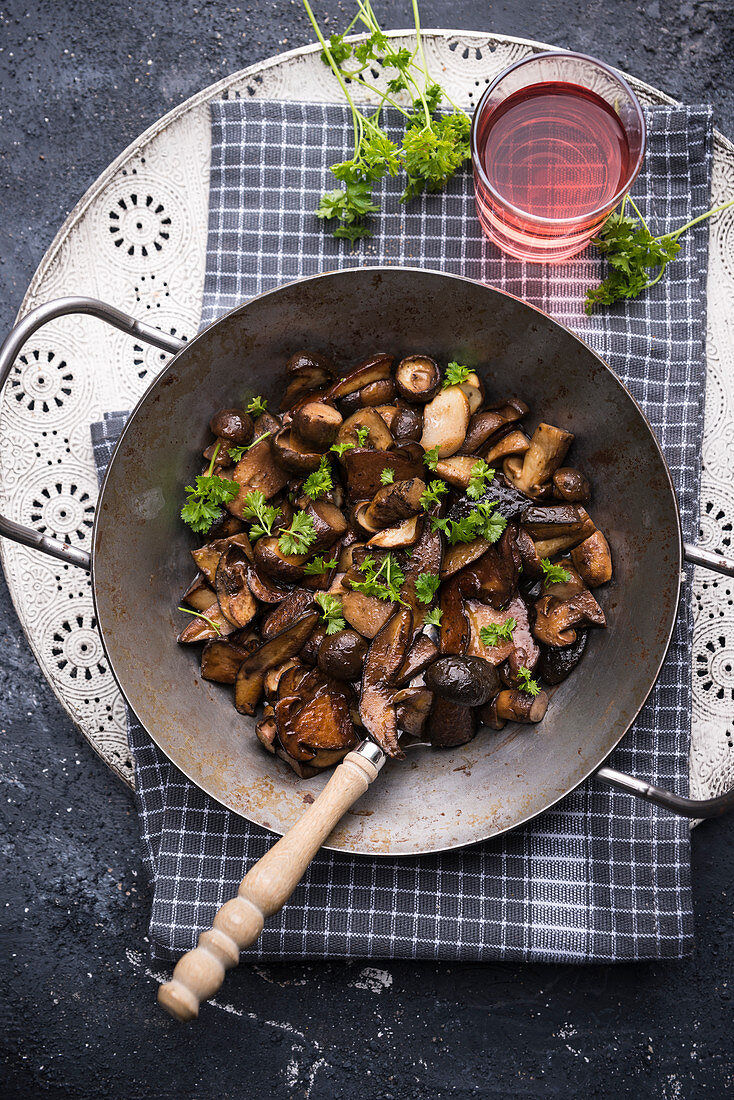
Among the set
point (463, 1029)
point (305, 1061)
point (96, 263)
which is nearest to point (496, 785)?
point (463, 1029)

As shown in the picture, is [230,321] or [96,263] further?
[96,263]

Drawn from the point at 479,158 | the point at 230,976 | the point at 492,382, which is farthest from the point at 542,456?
the point at 230,976

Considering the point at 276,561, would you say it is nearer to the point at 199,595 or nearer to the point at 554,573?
the point at 199,595

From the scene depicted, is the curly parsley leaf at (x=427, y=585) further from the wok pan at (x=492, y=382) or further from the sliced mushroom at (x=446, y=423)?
the wok pan at (x=492, y=382)

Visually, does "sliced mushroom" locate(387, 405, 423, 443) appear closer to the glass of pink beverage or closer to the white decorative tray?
the glass of pink beverage

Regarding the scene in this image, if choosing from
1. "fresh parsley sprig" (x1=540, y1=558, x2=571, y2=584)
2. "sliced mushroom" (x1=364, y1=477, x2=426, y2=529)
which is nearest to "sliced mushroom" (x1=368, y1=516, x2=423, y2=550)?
"sliced mushroom" (x1=364, y1=477, x2=426, y2=529)

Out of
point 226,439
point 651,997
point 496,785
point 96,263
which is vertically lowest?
point 651,997

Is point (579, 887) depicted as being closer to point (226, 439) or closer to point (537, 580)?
point (537, 580)
